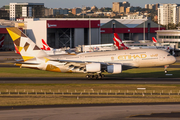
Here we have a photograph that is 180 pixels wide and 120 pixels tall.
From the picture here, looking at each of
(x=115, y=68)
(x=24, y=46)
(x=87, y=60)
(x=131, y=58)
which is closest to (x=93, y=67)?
(x=87, y=60)

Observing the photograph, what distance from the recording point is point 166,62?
5316cm

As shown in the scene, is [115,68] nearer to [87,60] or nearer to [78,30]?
[87,60]

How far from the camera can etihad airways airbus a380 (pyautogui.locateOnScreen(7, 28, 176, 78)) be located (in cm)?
5100

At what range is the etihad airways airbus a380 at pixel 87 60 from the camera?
167 ft

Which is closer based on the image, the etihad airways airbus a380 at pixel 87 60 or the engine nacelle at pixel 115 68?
the engine nacelle at pixel 115 68

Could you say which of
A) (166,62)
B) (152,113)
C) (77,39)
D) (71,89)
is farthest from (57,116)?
(77,39)

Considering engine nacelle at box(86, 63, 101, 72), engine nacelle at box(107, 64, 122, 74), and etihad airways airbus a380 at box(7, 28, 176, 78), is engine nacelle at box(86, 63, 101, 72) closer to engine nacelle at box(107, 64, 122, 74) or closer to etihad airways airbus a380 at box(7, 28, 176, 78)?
etihad airways airbus a380 at box(7, 28, 176, 78)

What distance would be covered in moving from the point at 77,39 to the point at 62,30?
1434 cm

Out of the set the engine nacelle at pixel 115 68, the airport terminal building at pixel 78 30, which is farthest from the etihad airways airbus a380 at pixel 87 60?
the airport terminal building at pixel 78 30

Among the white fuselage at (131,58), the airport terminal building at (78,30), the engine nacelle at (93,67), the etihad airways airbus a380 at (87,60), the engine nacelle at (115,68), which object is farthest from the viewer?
the airport terminal building at (78,30)

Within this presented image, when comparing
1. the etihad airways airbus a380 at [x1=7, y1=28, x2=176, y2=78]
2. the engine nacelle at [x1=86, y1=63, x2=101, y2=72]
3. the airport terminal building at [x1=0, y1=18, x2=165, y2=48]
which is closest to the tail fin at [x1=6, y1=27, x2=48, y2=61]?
the etihad airways airbus a380 at [x1=7, y1=28, x2=176, y2=78]

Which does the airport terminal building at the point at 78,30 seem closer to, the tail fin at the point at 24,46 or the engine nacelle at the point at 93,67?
the tail fin at the point at 24,46

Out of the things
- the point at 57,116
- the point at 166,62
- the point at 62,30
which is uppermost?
the point at 62,30

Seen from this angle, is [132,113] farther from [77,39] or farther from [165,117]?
[77,39]
